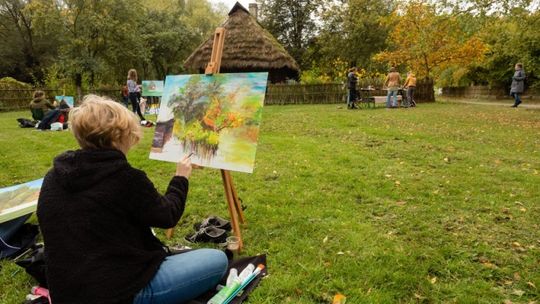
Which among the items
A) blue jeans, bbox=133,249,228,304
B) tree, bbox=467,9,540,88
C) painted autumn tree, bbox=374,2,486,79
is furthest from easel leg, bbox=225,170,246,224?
painted autumn tree, bbox=374,2,486,79

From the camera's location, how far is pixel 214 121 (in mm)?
3225

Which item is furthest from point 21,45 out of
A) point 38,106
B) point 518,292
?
point 518,292

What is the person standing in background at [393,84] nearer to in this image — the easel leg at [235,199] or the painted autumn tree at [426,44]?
the painted autumn tree at [426,44]

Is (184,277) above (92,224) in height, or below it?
below

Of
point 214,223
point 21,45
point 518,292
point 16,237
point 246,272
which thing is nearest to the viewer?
point 518,292

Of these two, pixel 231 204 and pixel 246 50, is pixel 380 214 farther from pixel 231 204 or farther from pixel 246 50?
pixel 246 50

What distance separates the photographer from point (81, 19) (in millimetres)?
21547

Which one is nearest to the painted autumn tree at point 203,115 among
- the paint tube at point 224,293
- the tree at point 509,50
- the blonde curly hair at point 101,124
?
the paint tube at point 224,293

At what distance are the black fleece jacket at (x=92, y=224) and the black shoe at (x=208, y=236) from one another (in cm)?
152

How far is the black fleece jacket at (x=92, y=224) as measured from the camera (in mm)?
1701

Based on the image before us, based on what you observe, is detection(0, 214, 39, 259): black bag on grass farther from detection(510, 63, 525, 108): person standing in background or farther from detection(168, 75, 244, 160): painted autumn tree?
detection(510, 63, 525, 108): person standing in background

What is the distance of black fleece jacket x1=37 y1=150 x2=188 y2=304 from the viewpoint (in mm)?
1701

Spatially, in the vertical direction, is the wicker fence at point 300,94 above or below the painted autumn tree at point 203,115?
above

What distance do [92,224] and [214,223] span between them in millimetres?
1985
